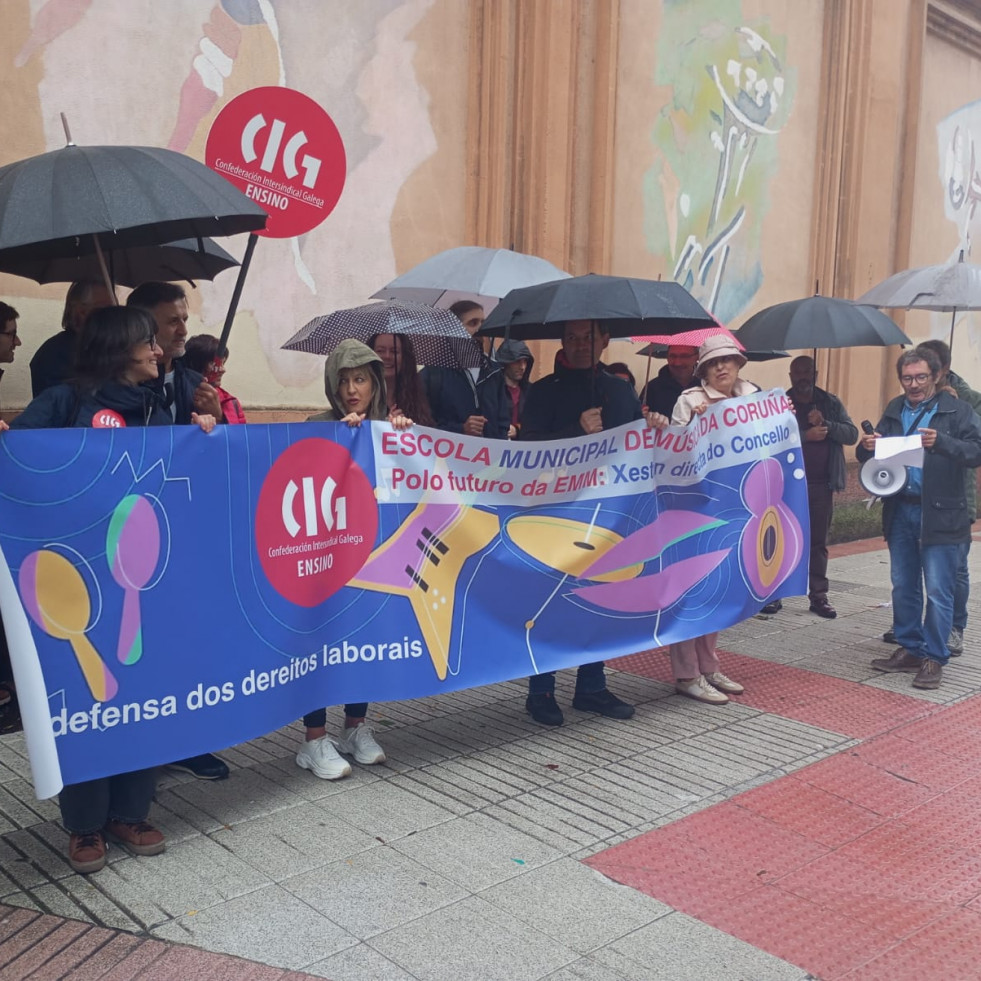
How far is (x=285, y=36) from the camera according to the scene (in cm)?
777

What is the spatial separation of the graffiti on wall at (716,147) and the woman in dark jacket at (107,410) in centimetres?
778

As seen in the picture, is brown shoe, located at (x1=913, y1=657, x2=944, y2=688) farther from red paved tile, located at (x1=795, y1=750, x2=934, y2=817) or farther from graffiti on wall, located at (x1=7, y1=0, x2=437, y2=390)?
graffiti on wall, located at (x1=7, y1=0, x2=437, y2=390)

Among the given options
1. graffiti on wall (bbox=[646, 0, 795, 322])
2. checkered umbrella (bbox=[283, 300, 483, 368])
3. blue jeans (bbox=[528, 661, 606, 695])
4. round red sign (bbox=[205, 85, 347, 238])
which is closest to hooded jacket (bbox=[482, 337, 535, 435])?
checkered umbrella (bbox=[283, 300, 483, 368])

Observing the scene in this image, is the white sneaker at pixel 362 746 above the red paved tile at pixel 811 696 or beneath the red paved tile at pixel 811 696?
above

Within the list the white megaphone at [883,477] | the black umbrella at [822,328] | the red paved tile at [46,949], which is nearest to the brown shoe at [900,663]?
the white megaphone at [883,477]

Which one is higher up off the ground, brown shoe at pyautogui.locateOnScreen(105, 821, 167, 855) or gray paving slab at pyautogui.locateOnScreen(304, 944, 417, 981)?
brown shoe at pyautogui.locateOnScreen(105, 821, 167, 855)

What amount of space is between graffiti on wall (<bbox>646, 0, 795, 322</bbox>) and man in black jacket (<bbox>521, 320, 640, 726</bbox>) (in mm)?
5757

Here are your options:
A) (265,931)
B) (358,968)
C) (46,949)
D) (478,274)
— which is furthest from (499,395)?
(46,949)

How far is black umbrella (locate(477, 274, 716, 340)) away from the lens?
4.94 meters

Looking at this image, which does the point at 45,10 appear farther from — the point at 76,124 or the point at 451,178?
the point at 451,178

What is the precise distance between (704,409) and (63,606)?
10.9 feet

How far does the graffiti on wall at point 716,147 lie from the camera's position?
1102 centimetres

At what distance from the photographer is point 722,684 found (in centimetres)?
614

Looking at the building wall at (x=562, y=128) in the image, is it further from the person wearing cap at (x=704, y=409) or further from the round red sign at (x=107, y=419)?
the person wearing cap at (x=704, y=409)
